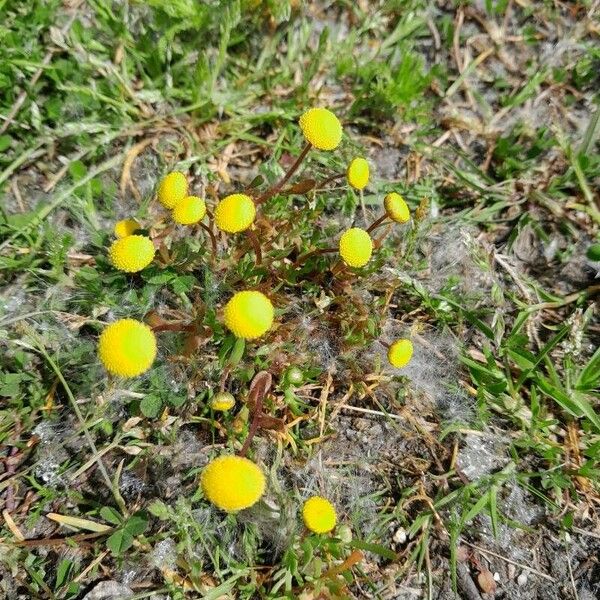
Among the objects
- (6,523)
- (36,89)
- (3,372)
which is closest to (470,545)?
(6,523)

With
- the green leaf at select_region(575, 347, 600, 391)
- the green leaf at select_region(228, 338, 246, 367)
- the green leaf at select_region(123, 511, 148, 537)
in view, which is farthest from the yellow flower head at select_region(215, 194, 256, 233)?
the green leaf at select_region(575, 347, 600, 391)

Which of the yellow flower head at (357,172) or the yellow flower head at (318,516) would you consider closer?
the yellow flower head at (318,516)

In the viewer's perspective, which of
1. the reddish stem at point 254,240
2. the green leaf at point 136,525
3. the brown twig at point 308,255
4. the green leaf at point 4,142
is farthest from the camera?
the green leaf at point 4,142

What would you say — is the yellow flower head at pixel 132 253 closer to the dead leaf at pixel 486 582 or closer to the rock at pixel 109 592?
the rock at pixel 109 592

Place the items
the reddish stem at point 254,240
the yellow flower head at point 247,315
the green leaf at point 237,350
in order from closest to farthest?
the yellow flower head at point 247,315 < the green leaf at point 237,350 < the reddish stem at point 254,240

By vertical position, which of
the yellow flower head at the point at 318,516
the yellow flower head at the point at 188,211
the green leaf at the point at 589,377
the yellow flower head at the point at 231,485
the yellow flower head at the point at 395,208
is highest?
the yellow flower head at the point at 395,208

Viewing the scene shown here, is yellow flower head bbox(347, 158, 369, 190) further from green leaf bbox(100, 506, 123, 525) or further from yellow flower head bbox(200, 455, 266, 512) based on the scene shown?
green leaf bbox(100, 506, 123, 525)

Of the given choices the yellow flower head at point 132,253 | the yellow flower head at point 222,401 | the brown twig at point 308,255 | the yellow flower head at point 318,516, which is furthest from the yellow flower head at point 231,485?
the brown twig at point 308,255

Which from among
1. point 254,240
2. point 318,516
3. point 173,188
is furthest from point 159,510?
point 173,188

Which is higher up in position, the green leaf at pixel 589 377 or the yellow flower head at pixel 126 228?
the yellow flower head at pixel 126 228
